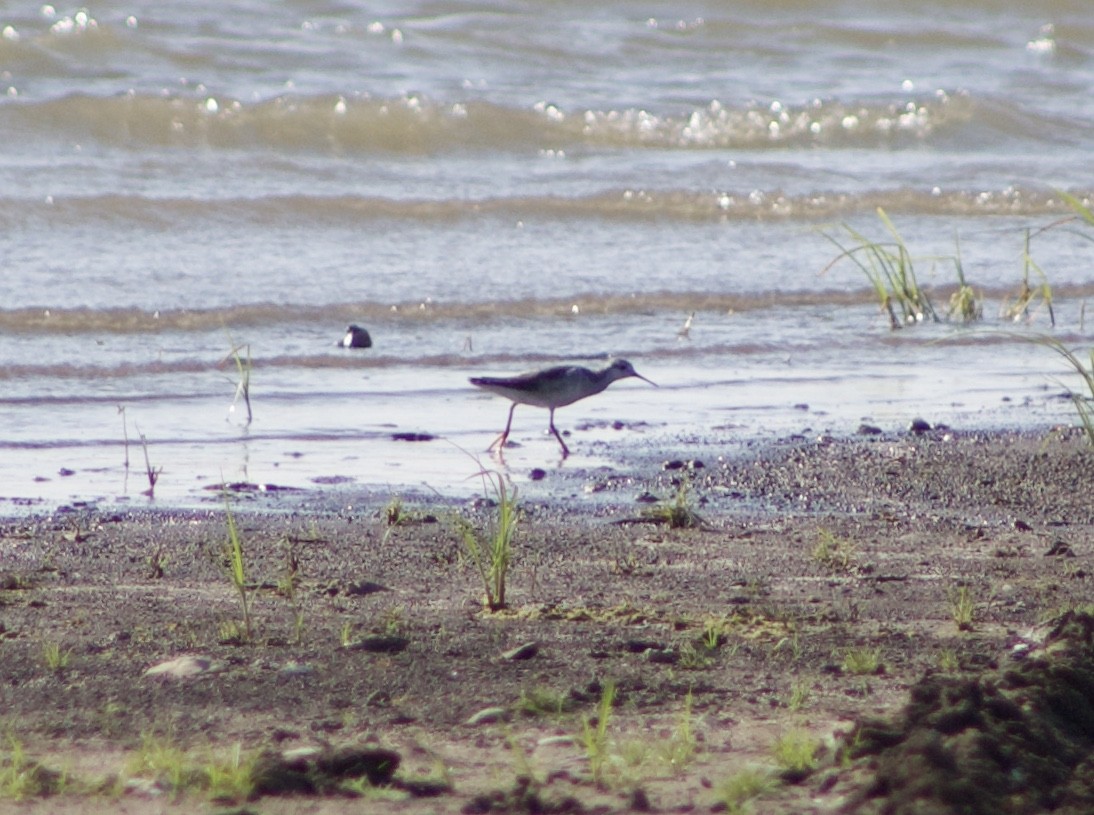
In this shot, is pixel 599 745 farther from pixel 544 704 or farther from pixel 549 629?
pixel 549 629

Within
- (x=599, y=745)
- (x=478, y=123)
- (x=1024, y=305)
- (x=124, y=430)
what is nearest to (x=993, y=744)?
(x=599, y=745)

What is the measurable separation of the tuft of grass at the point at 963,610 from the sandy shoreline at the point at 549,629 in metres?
0.01

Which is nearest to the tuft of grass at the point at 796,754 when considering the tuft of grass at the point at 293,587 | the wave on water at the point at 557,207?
the tuft of grass at the point at 293,587

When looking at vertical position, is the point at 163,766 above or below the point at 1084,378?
below

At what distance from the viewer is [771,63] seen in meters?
17.9

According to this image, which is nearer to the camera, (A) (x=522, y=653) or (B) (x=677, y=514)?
(A) (x=522, y=653)

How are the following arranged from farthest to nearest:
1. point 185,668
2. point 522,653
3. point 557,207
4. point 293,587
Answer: point 557,207 < point 293,587 < point 522,653 < point 185,668

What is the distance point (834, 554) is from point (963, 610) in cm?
73

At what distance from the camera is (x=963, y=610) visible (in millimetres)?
3740

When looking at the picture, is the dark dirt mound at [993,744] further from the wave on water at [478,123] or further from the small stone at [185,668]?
the wave on water at [478,123]

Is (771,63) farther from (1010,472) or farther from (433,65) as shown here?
(1010,472)

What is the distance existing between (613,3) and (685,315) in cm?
1139

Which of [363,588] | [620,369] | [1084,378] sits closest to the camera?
[363,588]

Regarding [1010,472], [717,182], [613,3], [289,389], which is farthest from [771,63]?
[1010,472]
